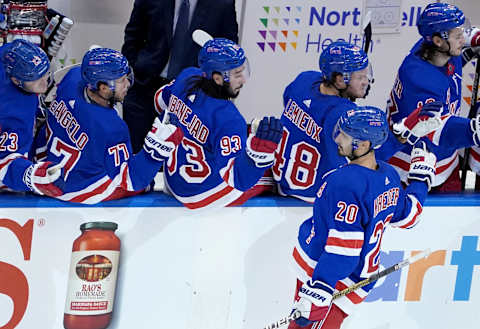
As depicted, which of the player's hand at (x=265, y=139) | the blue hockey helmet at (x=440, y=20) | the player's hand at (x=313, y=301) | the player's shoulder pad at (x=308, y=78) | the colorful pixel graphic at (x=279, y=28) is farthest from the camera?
the colorful pixel graphic at (x=279, y=28)

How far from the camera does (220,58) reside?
338 cm

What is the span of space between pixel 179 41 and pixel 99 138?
155cm

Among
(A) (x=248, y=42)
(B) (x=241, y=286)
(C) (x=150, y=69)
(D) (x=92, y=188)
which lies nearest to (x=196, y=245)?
(B) (x=241, y=286)

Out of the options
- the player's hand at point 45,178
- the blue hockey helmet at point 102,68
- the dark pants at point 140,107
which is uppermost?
the blue hockey helmet at point 102,68

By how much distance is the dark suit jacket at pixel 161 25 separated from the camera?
15.2ft

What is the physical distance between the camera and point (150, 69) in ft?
15.4

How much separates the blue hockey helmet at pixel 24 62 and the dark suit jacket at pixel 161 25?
1.31 metres

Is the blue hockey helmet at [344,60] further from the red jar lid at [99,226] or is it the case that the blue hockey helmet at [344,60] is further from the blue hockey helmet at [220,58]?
the red jar lid at [99,226]

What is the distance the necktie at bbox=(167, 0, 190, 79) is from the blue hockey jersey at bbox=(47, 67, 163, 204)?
1.30 metres

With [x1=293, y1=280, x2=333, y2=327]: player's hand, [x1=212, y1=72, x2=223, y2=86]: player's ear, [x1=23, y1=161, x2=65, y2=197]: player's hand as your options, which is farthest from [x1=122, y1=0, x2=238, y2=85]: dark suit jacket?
[x1=293, y1=280, x2=333, y2=327]: player's hand

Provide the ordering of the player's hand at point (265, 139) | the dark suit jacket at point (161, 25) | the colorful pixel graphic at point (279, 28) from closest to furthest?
the player's hand at point (265, 139), the dark suit jacket at point (161, 25), the colorful pixel graphic at point (279, 28)

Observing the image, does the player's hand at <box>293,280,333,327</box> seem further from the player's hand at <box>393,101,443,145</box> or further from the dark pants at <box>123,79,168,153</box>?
the dark pants at <box>123,79,168,153</box>

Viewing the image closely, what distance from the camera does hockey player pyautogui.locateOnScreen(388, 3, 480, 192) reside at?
12.4 ft

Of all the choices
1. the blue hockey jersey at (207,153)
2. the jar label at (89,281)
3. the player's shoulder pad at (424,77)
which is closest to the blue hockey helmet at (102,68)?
the blue hockey jersey at (207,153)
